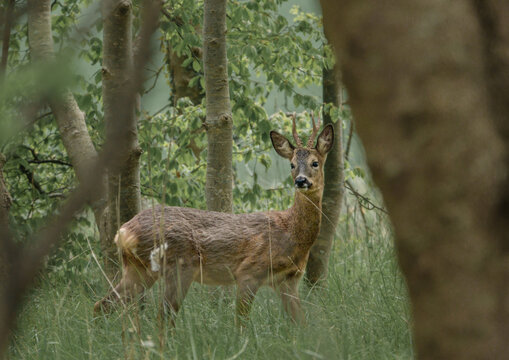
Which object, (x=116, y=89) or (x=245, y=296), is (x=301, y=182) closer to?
(x=245, y=296)

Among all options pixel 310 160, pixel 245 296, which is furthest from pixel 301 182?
pixel 245 296

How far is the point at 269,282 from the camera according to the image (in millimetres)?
5152

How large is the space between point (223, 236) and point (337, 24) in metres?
4.21

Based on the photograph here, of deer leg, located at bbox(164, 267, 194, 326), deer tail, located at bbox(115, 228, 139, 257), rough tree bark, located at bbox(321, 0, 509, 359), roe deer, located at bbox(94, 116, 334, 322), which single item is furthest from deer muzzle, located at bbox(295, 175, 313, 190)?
rough tree bark, located at bbox(321, 0, 509, 359)

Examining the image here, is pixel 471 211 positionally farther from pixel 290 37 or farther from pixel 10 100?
pixel 290 37

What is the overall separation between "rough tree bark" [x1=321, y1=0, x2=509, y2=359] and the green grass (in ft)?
4.67

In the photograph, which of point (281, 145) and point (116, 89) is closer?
point (116, 89)

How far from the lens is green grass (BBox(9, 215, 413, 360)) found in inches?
117

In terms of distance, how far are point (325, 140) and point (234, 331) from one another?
93.9 inches

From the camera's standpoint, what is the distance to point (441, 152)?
108 cm

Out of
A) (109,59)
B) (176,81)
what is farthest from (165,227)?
(176,81)

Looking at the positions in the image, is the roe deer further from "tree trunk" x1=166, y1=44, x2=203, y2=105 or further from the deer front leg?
"tree trunk" x1=166, y1=44, x2=203, y2=105

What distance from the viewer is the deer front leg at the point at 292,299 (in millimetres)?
3907

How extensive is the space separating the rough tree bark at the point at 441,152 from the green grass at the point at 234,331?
4.67 feet
